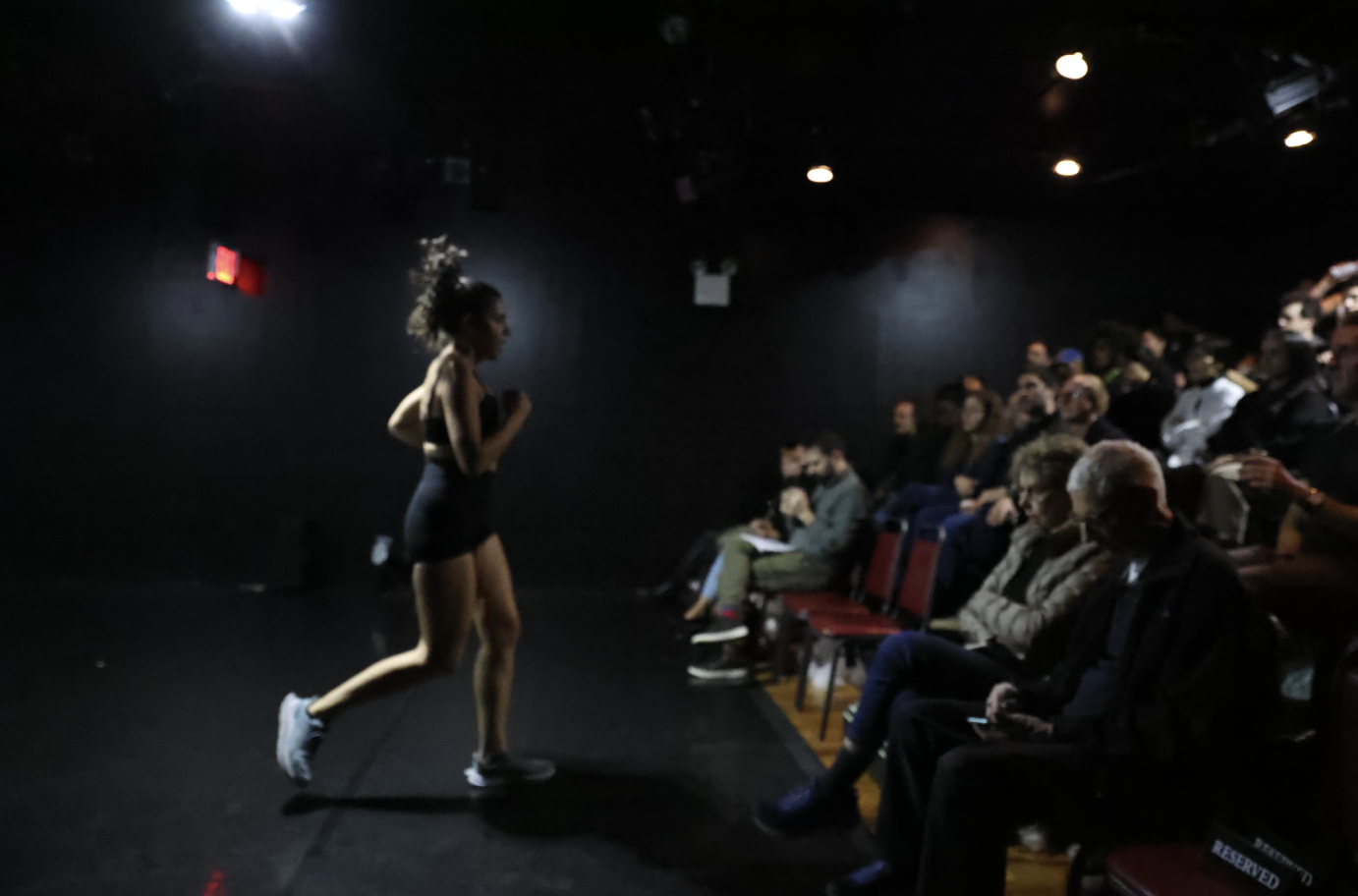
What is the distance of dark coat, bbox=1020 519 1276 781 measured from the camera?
62.6 inches

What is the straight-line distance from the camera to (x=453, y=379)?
2.37 metres

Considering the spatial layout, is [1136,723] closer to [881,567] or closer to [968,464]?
[881,567]

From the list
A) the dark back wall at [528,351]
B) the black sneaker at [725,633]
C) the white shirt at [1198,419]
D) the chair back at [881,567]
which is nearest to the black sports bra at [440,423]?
the chair back at [881,567]

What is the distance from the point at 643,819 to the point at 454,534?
956mm

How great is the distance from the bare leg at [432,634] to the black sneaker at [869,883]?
44.8 inches

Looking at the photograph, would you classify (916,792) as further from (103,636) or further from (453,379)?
(103,636)

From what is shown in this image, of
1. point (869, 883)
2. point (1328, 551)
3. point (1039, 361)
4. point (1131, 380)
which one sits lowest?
point (869, 883)

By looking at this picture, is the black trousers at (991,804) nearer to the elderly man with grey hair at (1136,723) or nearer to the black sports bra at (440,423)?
the elderly man with grey hair at (1136,723)

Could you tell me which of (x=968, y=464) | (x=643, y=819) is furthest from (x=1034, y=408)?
(x=643, y=819)

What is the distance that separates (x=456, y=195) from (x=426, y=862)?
5040 millimetres

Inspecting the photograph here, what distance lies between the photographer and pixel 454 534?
237 centimetres

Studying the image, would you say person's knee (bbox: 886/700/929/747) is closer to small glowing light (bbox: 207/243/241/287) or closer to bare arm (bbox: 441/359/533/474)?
bare arm (bbox: 441/359/533/474)

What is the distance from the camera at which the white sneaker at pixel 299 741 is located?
2459mm

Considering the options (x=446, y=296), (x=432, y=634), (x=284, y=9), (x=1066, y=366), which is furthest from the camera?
(x=1066, y=366)
